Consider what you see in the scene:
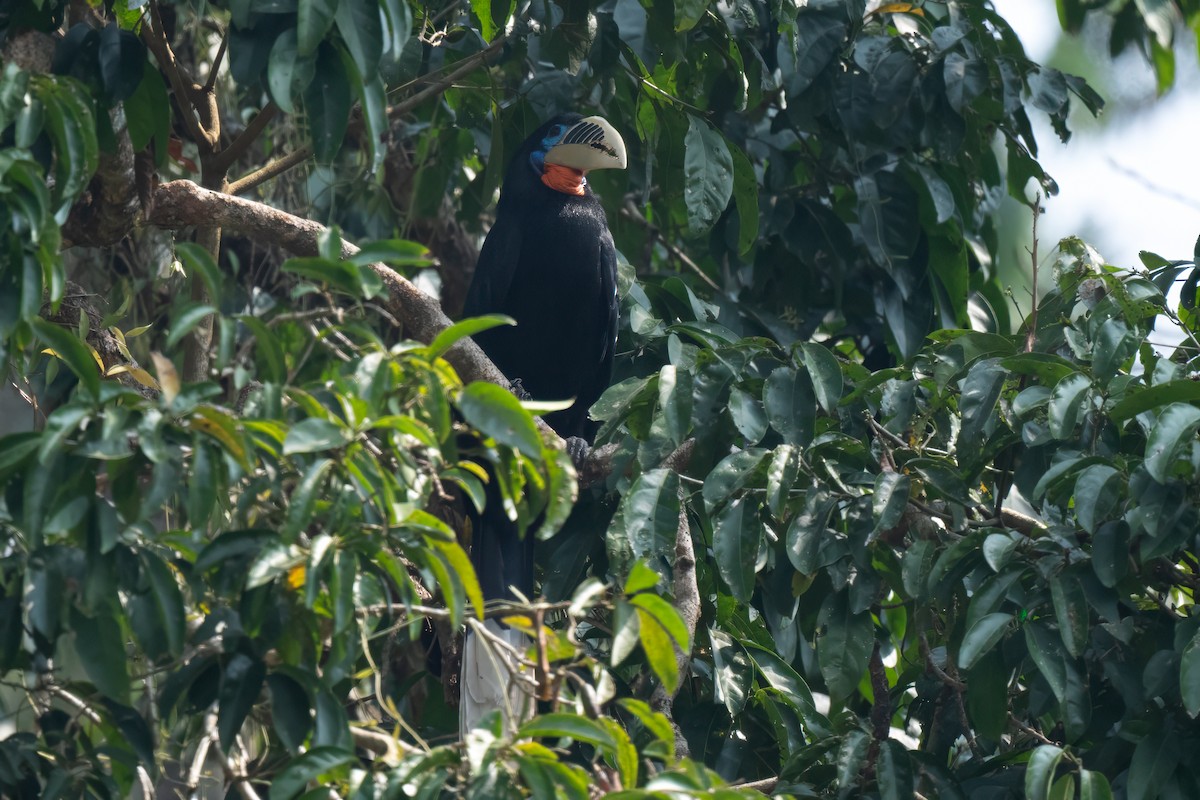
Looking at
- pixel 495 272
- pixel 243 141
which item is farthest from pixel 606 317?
pixel 243 141

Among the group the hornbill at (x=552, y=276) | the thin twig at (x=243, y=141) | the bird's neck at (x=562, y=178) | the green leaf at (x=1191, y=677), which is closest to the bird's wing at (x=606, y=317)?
the hornbill at (x=552, y=276)

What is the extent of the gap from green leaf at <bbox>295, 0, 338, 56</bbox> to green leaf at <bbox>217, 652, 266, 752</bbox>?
72cm

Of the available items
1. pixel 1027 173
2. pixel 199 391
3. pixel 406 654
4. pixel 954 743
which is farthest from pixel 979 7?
pixel 199 391

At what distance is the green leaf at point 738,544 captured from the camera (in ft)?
6.26

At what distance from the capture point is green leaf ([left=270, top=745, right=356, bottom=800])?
4.05ft

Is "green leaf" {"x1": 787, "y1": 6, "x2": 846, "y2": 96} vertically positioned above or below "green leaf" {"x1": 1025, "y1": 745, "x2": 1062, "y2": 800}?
above

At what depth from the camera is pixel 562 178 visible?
346 centimetres

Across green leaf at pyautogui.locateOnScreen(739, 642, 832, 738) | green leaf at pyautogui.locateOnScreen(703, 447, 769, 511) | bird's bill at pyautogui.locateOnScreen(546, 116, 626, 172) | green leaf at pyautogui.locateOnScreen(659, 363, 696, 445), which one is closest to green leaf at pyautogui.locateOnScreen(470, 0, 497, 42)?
bird's bill at pyautogui.locateOnScreen(546, 116, 626, 172)

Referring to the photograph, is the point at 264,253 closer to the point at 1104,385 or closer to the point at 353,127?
the point at 353,127

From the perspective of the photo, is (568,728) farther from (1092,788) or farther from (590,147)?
(590,147)

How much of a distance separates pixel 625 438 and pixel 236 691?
1018mm

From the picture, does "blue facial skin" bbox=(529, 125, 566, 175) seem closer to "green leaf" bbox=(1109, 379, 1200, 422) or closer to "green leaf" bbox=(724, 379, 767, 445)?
"green leaf" bbox=(724, 379, 767, 445)

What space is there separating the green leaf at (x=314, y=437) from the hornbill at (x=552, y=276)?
78.1 inches

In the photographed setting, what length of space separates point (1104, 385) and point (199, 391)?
4.21 ft
